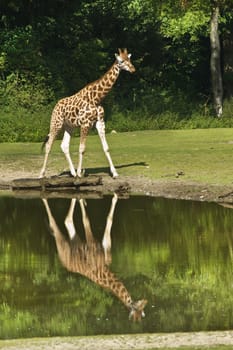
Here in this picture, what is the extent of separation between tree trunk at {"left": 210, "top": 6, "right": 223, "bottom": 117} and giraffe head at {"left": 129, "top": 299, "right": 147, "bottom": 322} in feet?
107

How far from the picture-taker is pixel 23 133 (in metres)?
39.8

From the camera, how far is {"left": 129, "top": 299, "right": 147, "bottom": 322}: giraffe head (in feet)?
43.2

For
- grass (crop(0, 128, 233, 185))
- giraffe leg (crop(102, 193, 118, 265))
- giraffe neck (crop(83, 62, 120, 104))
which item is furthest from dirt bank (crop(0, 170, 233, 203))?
giraffe neck (crop(83, 62, 120, 104))

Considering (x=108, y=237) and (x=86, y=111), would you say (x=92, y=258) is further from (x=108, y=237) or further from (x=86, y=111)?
(x=86, y=111)

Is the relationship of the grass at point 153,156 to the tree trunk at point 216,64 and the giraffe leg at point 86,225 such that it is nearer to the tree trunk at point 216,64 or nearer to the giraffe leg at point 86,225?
the giraffe leg at point 86,225

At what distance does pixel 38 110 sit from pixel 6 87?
2190 mm

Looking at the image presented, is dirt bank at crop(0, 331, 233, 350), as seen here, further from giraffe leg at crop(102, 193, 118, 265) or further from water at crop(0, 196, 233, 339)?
giraffe leg at crop(102, 193, 118, 265)

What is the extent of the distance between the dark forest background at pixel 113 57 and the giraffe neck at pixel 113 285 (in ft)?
81.4

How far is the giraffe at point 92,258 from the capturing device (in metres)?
14.3

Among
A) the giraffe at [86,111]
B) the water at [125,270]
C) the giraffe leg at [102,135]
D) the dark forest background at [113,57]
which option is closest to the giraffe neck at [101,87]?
the giraffe at [86,111]

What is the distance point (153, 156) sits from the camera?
1232 inches

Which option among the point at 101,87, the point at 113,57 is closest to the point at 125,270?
the point at 101,87

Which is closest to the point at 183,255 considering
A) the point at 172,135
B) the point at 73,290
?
the point at 73,290

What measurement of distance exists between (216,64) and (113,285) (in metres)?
33.6
